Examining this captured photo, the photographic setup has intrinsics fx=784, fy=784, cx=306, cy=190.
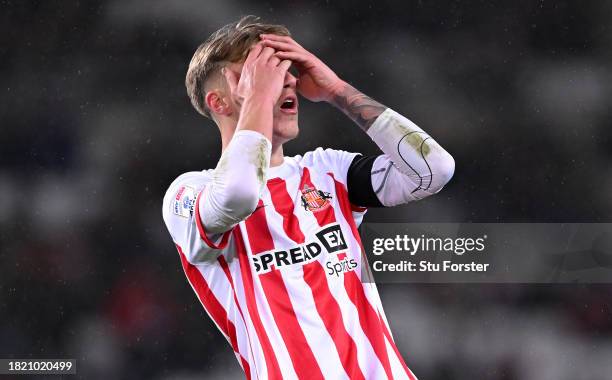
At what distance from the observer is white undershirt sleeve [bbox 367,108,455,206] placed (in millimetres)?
1465

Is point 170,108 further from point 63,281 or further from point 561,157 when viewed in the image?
point 561,157

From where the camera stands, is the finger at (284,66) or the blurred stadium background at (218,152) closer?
the finger at (284,66)

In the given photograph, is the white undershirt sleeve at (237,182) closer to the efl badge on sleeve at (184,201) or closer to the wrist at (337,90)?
the efl badge on sleeve at (184,201)

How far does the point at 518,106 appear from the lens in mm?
3947

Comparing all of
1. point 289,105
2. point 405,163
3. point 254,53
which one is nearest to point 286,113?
point 289,105

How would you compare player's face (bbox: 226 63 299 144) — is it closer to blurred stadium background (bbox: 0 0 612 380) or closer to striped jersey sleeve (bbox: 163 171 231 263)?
striped jersey sleeve (bbox: 163 171 231 263)

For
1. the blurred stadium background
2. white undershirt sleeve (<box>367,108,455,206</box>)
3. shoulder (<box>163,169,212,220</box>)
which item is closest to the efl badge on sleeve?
shoulder (<box>163,169,212,220</box>)

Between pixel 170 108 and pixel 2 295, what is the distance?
4.01ft

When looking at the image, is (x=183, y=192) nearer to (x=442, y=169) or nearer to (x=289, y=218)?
(x=289, y=218)

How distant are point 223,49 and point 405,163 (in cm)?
42

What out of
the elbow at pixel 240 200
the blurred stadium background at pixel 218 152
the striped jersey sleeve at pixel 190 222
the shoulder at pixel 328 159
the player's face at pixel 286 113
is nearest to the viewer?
the elbow at pixel 240 200

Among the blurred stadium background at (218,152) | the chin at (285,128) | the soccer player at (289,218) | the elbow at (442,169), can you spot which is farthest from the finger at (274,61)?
the blurred stadium background at (218,152)

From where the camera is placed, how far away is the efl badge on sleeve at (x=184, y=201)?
1.41m

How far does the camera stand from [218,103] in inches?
61.5
